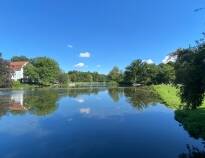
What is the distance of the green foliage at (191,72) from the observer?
512 inches

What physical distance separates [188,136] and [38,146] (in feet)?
26.0

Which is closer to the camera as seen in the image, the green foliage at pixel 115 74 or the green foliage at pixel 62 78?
the green foliage at pixel 62 78

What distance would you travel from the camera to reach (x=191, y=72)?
13.4 m

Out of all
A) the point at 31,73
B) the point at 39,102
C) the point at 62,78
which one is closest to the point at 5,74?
the point at 31,73

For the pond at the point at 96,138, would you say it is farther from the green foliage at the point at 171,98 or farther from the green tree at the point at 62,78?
the green tree at the point at 62,78

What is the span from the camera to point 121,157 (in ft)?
39.7

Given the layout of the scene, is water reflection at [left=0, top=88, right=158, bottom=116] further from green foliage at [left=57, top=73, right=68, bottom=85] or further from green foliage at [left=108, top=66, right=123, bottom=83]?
green foliage at [left=108, top=66, right=123, bottom=83]

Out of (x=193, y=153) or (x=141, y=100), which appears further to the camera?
(x=141, y=100)

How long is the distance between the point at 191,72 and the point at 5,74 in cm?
7257

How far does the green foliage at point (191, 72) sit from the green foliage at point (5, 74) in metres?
70.4

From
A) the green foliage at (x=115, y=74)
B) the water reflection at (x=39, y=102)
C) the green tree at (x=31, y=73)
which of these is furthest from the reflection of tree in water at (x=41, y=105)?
the green foliage at (x=115, y=74)

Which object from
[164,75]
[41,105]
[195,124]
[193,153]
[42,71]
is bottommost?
[193,153]

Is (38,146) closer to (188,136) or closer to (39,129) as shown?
(39,129)

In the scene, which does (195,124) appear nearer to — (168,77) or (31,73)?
(168,77)
